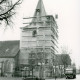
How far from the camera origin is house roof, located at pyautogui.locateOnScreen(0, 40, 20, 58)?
2574 inches

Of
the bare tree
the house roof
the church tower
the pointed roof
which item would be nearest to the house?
the house roof

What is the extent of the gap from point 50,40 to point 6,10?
5000 centimetres

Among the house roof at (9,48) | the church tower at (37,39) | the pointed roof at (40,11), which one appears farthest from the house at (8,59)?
the pointed roof at (40,11)

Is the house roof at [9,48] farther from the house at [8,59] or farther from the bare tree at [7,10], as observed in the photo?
the bare tree at [7,10]

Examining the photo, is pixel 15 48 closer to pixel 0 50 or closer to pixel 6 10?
pixel 0 50

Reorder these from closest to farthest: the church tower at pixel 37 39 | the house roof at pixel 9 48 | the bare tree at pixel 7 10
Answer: the bare tree at pixel 7 10 → the church tower at pixel 37 39 → the house roof at pixel 9 48

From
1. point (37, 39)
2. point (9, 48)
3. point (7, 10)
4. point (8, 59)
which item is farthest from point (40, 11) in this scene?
point (7, 10)

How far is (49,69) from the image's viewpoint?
208ft

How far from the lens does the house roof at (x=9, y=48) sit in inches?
2574

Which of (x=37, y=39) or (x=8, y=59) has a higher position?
(x=37, y=39)

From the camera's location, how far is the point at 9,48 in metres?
68.6

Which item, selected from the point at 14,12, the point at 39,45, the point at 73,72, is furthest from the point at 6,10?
the point at 39,45

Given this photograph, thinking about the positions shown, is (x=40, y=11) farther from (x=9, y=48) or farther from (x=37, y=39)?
(x=9, y=48)

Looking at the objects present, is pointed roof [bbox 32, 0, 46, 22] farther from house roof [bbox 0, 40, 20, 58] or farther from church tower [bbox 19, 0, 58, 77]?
house roof [bbox 0, 40, 20, 58]
